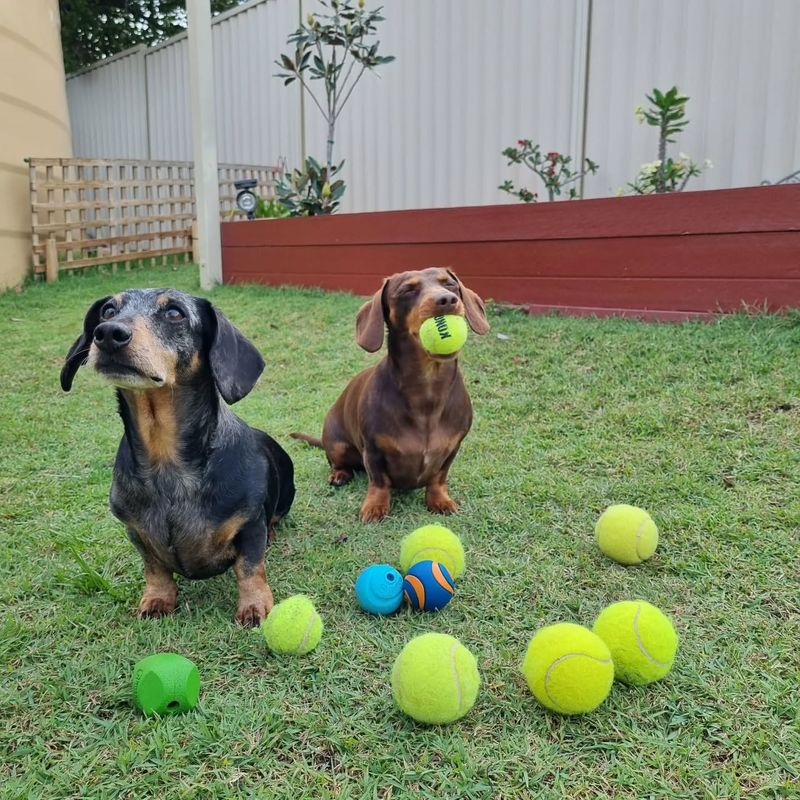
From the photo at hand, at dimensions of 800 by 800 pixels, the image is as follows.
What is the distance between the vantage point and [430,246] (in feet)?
20.4

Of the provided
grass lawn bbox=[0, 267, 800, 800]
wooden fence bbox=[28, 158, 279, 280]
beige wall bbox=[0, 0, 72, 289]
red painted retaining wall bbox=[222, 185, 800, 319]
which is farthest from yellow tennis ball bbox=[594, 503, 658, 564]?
beige wall bbox=[0, 0, 72, 289]

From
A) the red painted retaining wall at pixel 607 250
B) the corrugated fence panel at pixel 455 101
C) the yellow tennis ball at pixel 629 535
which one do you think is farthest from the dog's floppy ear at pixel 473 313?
the corrugated fence panel at pixel 455 101

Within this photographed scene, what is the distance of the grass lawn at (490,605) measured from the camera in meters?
1.58

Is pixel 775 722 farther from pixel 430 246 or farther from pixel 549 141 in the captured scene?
pixel 549 141

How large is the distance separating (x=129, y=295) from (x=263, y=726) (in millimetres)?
1430

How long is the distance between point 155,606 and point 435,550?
37.2 inches

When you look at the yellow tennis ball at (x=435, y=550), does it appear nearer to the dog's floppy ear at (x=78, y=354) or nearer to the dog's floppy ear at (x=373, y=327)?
the dog's floppy ear at (x=373, y=327)

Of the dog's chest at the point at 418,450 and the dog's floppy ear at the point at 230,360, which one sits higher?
the dog's floppy ear at the point at 230,360

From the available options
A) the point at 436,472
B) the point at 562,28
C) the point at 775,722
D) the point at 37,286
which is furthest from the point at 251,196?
the point at 775,722

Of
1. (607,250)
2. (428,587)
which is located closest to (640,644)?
(428,587)

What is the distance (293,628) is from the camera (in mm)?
1965

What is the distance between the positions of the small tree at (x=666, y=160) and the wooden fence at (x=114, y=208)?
603cm

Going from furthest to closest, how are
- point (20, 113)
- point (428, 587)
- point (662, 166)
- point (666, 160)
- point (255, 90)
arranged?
1. point (255, 90)
2. point (20, 113)
3. point (666, 160)
4. point (662, 166)
5. point (428, 587)

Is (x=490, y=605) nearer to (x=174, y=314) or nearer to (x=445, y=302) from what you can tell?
(x=445, y=302)
